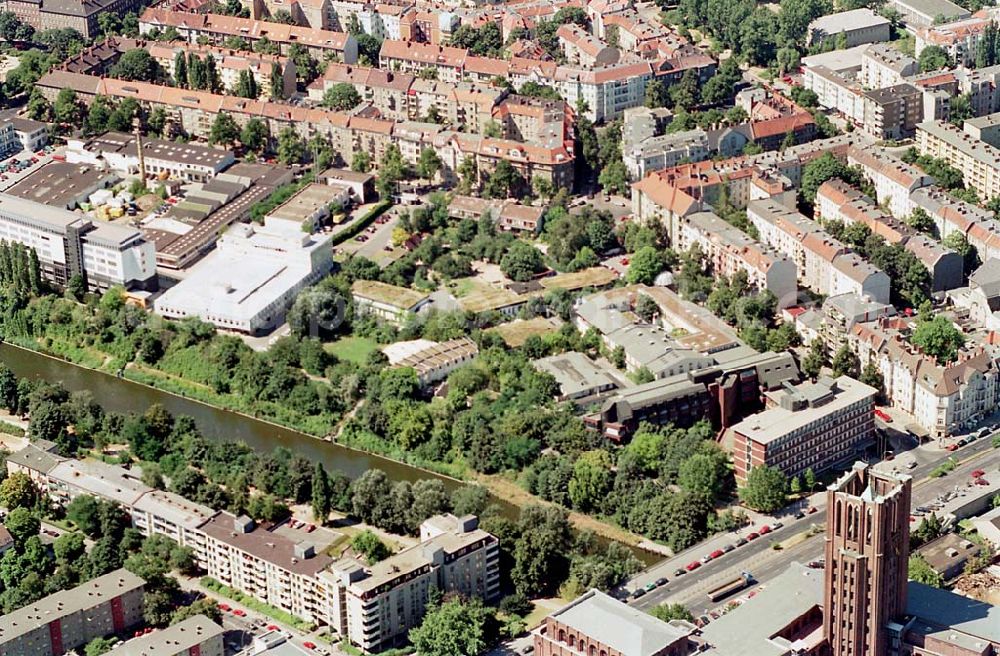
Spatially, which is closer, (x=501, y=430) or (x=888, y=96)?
(x=501, y=430)

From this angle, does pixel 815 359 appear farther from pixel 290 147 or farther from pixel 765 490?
pixel 290 147

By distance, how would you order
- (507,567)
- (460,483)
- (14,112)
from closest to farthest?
(507,567) → (460,483) → (14,112)

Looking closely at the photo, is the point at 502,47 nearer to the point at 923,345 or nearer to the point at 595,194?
the point at 595,194

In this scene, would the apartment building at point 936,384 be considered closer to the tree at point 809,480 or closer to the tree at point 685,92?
the tree at point 809,480

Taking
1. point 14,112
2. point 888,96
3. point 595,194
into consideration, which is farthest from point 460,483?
point 14,112

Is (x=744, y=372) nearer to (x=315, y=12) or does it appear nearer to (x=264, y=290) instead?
(x=264, y=290)

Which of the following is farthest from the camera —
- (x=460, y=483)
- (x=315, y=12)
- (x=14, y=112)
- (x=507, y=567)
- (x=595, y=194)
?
(x=315, y=12)
